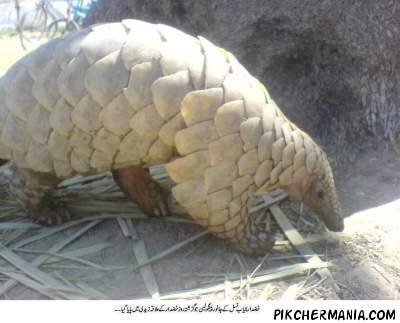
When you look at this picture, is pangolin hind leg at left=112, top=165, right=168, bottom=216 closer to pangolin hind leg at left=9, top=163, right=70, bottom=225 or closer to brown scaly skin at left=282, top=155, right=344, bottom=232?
pangolin hind leg at left=9, top=163, right=70, bottom=225

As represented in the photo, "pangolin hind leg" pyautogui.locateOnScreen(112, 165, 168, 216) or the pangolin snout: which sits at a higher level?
"pangolin hind leg" pyautogui.locateOnScreen(112, 165, 168, 216)

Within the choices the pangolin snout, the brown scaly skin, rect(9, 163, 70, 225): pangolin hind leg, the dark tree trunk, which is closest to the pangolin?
rect(9, 163, 70, 225): pangolin hind leg

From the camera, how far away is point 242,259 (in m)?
2.40

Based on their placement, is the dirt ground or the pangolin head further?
the pangolin head

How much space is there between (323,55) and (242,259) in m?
1.53

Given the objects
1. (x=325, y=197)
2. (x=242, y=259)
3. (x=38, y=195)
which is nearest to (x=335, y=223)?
(x=325, y=197)

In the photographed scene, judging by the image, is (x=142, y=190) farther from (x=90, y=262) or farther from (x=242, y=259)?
(x=242, y=259)

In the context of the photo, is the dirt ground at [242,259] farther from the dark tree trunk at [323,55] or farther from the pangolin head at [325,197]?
the dark tree trunk at [323,55]

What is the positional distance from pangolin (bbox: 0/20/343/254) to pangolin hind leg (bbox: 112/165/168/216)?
41 cm

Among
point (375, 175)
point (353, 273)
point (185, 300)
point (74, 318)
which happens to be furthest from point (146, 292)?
point (375, 175)

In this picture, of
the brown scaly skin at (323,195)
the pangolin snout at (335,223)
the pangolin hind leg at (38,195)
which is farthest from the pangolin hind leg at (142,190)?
the pangolin snout at (335,223)

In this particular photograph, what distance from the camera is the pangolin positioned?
7.07 feet

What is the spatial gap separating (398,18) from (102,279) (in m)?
2.29

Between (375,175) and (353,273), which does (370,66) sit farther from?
(353,273)
